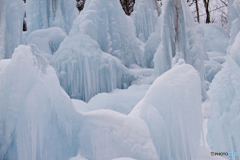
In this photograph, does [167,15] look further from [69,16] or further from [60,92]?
[69,16]

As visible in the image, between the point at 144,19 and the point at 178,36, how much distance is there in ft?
20.1

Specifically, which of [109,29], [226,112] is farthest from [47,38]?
[226,112]

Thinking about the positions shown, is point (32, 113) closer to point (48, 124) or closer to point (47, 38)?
point (48, 124)

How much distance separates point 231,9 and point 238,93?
7.92 metres

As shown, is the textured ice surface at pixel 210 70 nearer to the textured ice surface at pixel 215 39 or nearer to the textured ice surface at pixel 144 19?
the textured ice surface at pixel 144 19

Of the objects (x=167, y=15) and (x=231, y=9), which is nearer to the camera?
(x=167, y=15)

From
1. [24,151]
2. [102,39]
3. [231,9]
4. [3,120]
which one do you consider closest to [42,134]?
[24,151]

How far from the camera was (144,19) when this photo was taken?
10.9 metres

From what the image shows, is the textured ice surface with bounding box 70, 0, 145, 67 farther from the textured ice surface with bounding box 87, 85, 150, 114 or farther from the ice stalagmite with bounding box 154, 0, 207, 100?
the textured ice surface with bounding box 87, 85, 150, 114

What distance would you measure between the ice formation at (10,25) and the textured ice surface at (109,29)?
1.71 meters

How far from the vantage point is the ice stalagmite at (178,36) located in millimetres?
4977

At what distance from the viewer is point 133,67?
299 inches

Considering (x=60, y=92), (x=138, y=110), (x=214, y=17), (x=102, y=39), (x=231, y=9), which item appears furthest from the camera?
(x=214, y=17)

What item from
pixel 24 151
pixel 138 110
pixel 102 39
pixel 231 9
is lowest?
pixel 24 151
